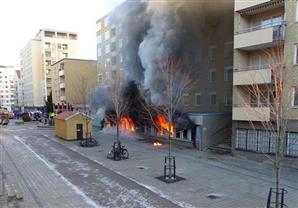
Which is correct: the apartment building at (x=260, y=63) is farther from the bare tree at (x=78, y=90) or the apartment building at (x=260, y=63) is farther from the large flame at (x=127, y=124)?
the bare tree at (x=78, y=90)

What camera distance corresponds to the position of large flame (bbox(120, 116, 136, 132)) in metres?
30.1

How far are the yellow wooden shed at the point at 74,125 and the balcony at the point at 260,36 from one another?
16.8 m

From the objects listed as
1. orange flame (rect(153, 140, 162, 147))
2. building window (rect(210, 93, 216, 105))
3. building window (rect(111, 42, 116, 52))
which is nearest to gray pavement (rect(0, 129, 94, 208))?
orange flame (rect(153, 140, 162, 147))

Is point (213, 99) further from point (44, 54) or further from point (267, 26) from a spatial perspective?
point (44, 54)

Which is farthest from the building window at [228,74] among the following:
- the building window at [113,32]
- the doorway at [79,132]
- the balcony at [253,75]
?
the building window at [113,32]

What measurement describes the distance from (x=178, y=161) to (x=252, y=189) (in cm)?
608

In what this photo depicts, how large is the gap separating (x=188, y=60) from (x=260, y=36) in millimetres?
11737

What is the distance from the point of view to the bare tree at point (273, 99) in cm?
777

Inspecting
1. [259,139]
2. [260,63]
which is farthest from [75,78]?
[259,139]

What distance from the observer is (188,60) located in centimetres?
2777

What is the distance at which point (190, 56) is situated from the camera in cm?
2761

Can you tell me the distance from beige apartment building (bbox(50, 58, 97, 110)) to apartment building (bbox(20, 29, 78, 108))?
1939 centimetres

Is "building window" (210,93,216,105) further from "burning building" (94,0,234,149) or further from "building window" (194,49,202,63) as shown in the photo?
"building window" (194,49,202,63)

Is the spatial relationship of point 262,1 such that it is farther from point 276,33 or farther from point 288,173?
point 288,173
